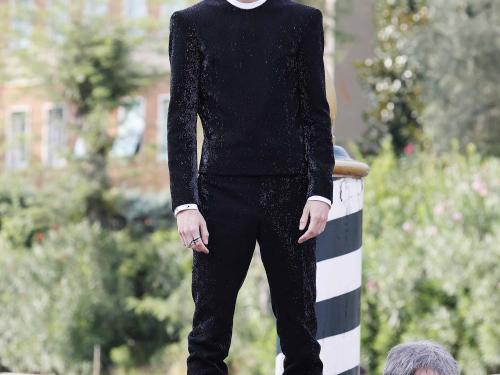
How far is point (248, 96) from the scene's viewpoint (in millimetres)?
2969

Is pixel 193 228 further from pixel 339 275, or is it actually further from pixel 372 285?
pixel 372 285

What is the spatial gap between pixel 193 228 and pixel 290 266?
30 centimetres

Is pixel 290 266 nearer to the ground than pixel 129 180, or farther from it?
farther from it

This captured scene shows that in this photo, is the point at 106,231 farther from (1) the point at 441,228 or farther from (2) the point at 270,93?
(2) the point at 270,93

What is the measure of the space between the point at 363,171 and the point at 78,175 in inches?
445

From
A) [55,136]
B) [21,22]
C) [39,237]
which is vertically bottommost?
[39,237]

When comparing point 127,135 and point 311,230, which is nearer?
point 311,230

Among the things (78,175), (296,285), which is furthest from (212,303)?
(78,175)

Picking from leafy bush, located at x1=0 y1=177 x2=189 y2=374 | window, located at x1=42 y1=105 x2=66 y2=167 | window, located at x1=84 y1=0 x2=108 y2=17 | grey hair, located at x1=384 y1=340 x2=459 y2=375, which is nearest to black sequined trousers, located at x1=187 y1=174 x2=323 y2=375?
grey hair, located at x1=384 y1=340 x2=459 y2=375

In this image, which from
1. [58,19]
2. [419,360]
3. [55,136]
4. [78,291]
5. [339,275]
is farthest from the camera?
[55,136]

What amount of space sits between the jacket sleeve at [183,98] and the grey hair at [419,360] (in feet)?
2.27

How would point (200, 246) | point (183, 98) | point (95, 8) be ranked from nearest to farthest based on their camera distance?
point (200, 246) → point (183, 98) → point (95, 8)

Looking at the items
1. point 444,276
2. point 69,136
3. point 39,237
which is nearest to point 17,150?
point 69,136

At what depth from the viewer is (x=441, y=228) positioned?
8438mm
